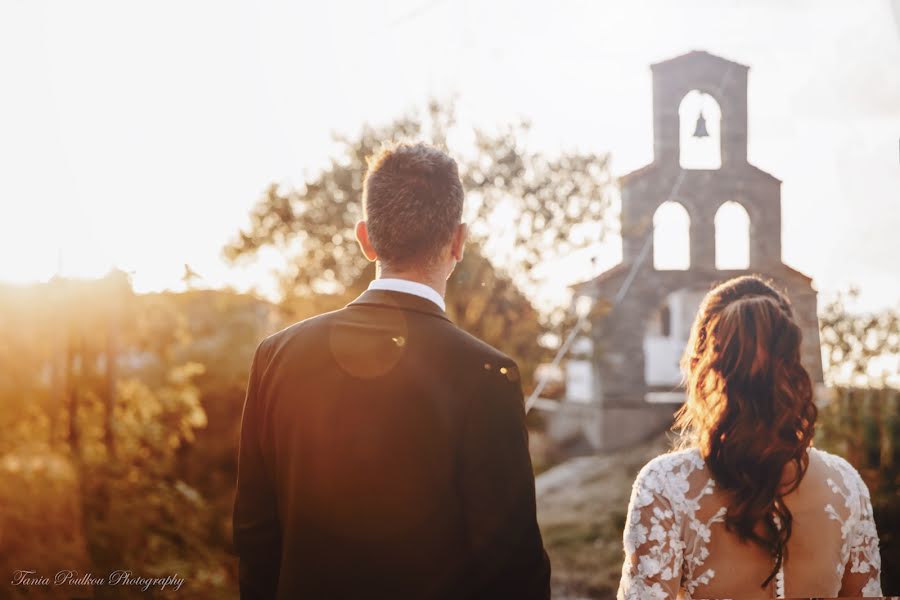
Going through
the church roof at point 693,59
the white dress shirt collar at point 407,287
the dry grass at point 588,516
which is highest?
the church roof at point 693,59

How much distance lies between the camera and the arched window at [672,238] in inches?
180

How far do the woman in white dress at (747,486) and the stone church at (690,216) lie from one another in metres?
2.78

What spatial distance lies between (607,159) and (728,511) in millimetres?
3374

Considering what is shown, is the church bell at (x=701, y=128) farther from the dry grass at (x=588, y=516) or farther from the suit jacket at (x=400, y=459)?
the suit jacket at (x=400, y=459)

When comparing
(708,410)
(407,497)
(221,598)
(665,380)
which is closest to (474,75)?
(221,598)

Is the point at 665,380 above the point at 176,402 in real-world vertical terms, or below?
below

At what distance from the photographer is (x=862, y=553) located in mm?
1458

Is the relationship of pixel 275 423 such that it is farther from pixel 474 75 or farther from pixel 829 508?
pixel 474 75

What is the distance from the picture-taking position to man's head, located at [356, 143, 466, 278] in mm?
1172

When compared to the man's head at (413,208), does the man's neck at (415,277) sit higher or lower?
lower

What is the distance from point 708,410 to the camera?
140 cm

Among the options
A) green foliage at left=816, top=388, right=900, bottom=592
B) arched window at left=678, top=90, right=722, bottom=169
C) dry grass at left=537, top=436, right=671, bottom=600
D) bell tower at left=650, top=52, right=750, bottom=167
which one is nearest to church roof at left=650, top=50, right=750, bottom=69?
bell tower at left=650, top=52, right=750, bottom=167

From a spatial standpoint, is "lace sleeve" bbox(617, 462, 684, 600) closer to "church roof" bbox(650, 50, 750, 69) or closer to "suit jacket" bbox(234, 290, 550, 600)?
"suit jacket" bbox(234, 290, 550, 600)

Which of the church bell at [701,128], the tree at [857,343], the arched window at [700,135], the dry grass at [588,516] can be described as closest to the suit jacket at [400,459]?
the arched window at [700,135]
